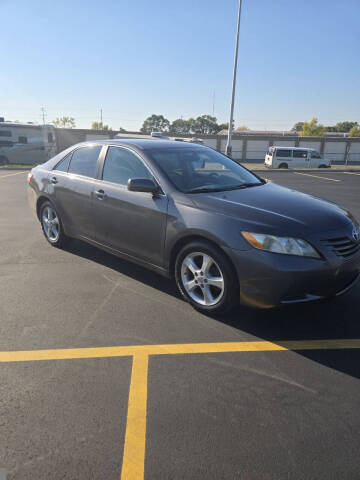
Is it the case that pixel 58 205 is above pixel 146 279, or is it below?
above

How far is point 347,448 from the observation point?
6.37 ft

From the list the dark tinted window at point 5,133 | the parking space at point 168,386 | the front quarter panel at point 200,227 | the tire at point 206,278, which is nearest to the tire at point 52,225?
the parking space at point 168,386

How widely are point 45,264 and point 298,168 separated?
85.8 ft

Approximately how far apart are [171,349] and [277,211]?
1508mm

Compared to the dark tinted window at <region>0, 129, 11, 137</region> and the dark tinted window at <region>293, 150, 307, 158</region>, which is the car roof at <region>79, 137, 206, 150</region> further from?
the dark tinted window at <region>293, 150, 307, 158</region>

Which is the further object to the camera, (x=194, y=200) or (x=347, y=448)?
(x=194, y=200)

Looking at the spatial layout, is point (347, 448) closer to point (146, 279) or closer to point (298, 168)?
point (146, 279)

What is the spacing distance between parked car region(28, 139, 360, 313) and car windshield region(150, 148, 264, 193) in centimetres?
1

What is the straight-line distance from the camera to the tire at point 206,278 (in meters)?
3.11

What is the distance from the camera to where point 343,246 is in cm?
309

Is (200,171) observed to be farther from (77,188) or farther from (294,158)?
(294,158)

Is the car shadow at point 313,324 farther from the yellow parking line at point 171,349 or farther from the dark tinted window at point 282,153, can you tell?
the dark tinted window at point 282,153

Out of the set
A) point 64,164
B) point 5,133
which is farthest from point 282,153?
point 64,164

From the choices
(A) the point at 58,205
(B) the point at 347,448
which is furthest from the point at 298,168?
(B) the point at 347,448
